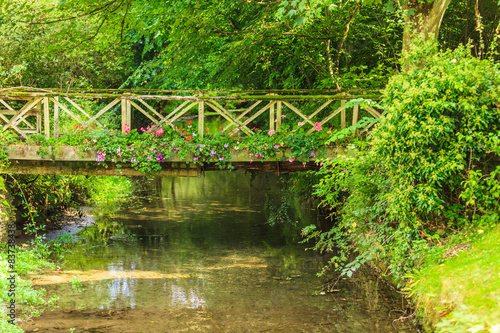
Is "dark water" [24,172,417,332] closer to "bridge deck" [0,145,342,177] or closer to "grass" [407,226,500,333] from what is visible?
"grass" [407,226,500,333]

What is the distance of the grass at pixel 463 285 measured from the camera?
11.3 feet

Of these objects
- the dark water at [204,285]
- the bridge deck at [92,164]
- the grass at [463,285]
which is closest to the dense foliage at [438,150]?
the grass at [463,285]

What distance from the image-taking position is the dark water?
5.73 m

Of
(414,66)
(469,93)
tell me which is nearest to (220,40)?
(414,66)

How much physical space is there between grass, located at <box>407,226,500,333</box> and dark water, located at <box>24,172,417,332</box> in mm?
1381

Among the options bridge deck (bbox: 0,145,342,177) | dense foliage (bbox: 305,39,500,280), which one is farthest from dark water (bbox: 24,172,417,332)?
bridge deck (bbox: 0,145,342,177)

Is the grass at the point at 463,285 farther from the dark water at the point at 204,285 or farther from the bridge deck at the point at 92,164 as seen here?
the bridge deck at the point at 92,164

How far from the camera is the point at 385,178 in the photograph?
19.5 feet

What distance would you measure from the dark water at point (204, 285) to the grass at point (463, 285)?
1381mm

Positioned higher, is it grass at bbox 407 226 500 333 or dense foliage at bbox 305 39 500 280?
dense foliage at bbox 305 39 500 280

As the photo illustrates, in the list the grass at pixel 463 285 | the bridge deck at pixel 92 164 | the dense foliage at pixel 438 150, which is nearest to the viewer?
the grass at pixel 463 285

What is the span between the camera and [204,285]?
7.17 meters

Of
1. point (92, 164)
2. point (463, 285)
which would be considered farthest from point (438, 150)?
point (92, 164)

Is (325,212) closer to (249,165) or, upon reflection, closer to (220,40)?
(249,165)
